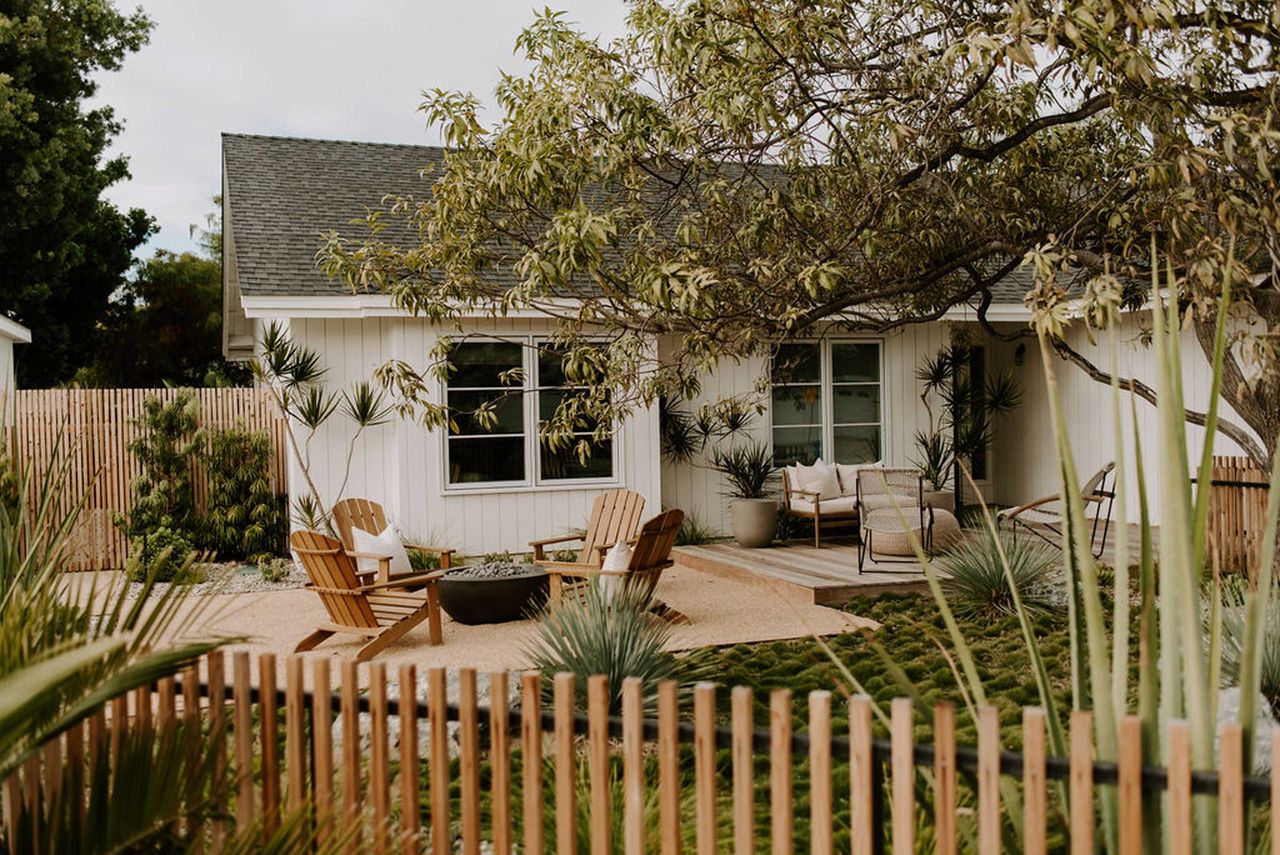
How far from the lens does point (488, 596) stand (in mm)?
8547

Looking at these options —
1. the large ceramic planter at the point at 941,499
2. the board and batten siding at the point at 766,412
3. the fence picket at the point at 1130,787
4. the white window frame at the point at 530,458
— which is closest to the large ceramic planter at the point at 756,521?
the board and batten siding at the point at 766,412

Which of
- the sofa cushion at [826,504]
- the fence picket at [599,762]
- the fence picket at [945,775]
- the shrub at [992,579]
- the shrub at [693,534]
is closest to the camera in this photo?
the fence picket at [945,775]

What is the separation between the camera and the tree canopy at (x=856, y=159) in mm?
A: 6129

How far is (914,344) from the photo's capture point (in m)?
14.8

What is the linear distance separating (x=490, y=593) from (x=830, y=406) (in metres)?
7.03

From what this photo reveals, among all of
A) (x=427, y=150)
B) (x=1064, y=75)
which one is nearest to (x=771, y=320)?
(x=1064, y=75)

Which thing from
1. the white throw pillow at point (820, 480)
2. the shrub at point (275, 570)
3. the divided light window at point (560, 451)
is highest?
the divided light window at point (560, 451)

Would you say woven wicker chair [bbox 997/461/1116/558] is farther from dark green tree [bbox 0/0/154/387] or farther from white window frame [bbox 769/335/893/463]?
dark green tree [bbox 0/0/154/387]

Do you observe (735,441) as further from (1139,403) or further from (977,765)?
(977,765)

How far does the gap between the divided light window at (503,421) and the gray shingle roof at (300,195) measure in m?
1.57

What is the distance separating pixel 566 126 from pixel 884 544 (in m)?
5.03

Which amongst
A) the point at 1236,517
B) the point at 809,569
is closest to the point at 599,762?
the point at 809,569

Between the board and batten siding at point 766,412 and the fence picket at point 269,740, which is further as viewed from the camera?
the board and batten siding at point 766,412

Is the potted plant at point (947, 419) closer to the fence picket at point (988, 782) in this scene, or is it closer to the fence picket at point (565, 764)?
the fence picket at point (565, 764)
